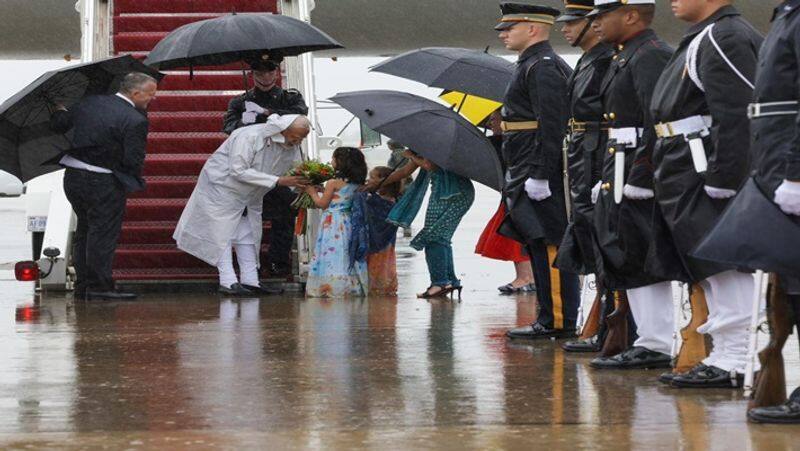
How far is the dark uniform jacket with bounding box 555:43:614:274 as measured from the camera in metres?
7.53

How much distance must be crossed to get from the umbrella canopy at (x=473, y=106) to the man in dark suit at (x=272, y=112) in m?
1.41

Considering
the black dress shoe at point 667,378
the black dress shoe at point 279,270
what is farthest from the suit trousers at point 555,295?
the black dress shoe at point 279,270

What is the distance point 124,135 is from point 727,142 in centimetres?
647

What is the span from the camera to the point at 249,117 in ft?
40.3

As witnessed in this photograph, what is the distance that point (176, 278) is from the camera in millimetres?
12609

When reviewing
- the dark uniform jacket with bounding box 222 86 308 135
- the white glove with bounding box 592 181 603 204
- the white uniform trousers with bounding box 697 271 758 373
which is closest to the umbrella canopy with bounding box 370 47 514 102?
the dark uniform jacket with bounding box 222 86 308 135

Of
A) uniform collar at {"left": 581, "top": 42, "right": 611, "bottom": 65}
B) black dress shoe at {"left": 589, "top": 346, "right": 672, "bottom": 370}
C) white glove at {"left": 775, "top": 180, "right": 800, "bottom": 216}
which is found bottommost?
black dress shoe at {"left": 589, "top": 346, "right": 672, "bottom": 370}

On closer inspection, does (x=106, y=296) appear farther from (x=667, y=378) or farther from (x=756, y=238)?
(x=756, y=238)

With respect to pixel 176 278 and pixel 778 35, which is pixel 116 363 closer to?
pixel 778 35

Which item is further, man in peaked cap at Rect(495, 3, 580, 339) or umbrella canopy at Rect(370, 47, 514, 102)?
umbrella canopy at Rect(370, 47, 514, 102)

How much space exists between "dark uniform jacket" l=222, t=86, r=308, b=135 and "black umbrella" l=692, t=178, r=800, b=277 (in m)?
7.28

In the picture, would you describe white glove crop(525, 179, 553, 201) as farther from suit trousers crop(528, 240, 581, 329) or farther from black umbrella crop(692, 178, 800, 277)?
black umbrella crop(692, 178, 800, 277)

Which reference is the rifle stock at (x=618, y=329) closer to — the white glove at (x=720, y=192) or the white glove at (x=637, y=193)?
the white glove at (x=637, y=193)

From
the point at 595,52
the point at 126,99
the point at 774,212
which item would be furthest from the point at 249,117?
the point at 774,212
